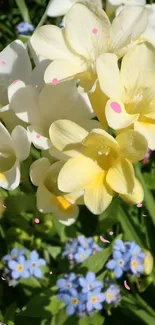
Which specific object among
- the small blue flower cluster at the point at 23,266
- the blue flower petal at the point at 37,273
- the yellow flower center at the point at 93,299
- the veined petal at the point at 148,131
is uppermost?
the veined petal at the point at 148,131

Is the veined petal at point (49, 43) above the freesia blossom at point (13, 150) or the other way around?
above

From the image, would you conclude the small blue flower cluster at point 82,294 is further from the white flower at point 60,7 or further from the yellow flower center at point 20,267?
the white flower at point 60,7

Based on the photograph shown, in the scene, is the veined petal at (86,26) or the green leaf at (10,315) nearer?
the veined petal at (86,26)

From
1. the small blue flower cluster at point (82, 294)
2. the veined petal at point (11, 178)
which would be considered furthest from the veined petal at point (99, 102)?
the small blue flower cluster at point (82, 294)

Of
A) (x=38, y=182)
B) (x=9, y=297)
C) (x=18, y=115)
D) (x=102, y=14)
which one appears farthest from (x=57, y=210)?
(x=9, y=297)

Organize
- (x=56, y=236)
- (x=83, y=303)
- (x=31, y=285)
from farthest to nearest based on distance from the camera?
1. (x=56, y=236)
2. (x=31, y=285)
3. (x=83, y=303)

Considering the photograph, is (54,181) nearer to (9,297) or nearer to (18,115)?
(18,115)

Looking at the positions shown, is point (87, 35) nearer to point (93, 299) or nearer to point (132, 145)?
point (132, 145)

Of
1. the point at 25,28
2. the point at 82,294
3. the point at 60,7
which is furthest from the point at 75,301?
the point at 25,28
